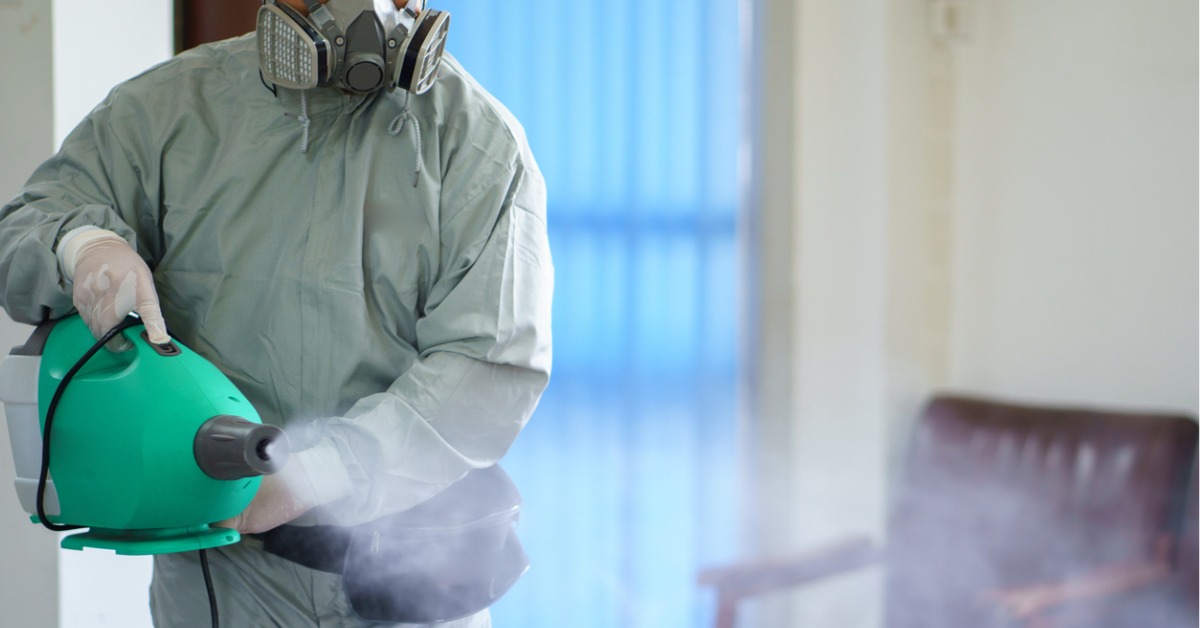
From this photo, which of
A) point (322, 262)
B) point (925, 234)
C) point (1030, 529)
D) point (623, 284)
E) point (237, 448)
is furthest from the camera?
point (925, 234)

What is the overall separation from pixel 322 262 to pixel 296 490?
0.78 ft

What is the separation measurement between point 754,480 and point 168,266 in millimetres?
1728

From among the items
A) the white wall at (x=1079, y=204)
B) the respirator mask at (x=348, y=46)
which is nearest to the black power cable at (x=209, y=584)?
the respirator mask at (x=348, y=46)

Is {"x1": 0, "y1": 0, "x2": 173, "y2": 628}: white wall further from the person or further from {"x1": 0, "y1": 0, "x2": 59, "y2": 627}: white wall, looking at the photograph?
the person

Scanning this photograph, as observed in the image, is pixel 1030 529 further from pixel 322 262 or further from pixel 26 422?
pixel 26 422

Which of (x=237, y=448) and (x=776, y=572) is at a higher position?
(x=237, y=448)

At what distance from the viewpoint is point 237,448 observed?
86 centimetres

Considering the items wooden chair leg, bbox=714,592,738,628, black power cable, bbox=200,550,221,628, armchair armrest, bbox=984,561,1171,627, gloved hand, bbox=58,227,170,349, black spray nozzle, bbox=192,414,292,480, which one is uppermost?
gloved hand, bbox=58,227,170,349

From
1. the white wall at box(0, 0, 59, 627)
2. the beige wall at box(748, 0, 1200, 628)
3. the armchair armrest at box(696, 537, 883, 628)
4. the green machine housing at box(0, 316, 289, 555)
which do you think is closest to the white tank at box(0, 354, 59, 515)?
the green machine housing at box(0, 316, 289, 555)

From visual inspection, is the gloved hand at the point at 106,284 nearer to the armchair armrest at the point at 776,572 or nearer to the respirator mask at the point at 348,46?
the respirator mask at the point at 348,46

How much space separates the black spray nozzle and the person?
0.31 ft

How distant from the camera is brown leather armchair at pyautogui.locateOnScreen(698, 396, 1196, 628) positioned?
1.94 metres

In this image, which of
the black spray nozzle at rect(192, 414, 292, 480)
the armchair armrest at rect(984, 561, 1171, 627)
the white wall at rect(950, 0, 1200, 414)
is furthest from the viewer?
the white wall at rect(950, 0, 1200, 414)

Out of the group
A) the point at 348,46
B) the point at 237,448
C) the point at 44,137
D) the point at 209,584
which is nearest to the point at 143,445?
the point at 237,448
